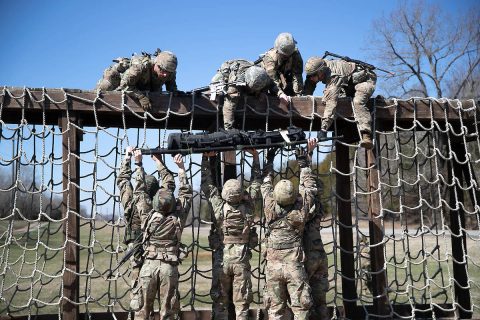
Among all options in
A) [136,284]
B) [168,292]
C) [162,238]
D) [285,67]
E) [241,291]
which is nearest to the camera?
[168,292]

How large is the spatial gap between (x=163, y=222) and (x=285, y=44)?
3252 millimetres

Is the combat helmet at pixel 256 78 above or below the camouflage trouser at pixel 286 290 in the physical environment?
above

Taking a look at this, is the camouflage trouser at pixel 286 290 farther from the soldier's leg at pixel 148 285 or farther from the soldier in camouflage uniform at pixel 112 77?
the soldier in camouflage uniform at pixel 112 77

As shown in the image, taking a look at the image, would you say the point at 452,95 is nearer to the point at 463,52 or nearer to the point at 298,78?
the point at 463,52

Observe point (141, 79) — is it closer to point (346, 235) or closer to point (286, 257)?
point (286, 257)

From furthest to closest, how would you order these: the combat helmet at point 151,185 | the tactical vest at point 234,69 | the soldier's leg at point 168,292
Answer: the tactical vest at point 234,69 < the combat helmet at point 151,185 < the soldier's leg at point 168,292

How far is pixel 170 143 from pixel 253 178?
1.23m

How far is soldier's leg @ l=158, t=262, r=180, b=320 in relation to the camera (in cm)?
700

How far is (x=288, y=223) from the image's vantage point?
24.4 feet

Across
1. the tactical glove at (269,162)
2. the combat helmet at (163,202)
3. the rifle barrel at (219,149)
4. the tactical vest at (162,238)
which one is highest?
the rifle barrel at (219,149)

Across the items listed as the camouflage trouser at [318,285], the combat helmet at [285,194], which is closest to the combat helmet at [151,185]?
the combat helmet at [285,194]

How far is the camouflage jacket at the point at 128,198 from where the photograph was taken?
7.63 m

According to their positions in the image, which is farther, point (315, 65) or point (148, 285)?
point (315, 65)

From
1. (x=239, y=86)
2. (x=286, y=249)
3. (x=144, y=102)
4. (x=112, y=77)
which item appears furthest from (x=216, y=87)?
(x=286, y=249)
